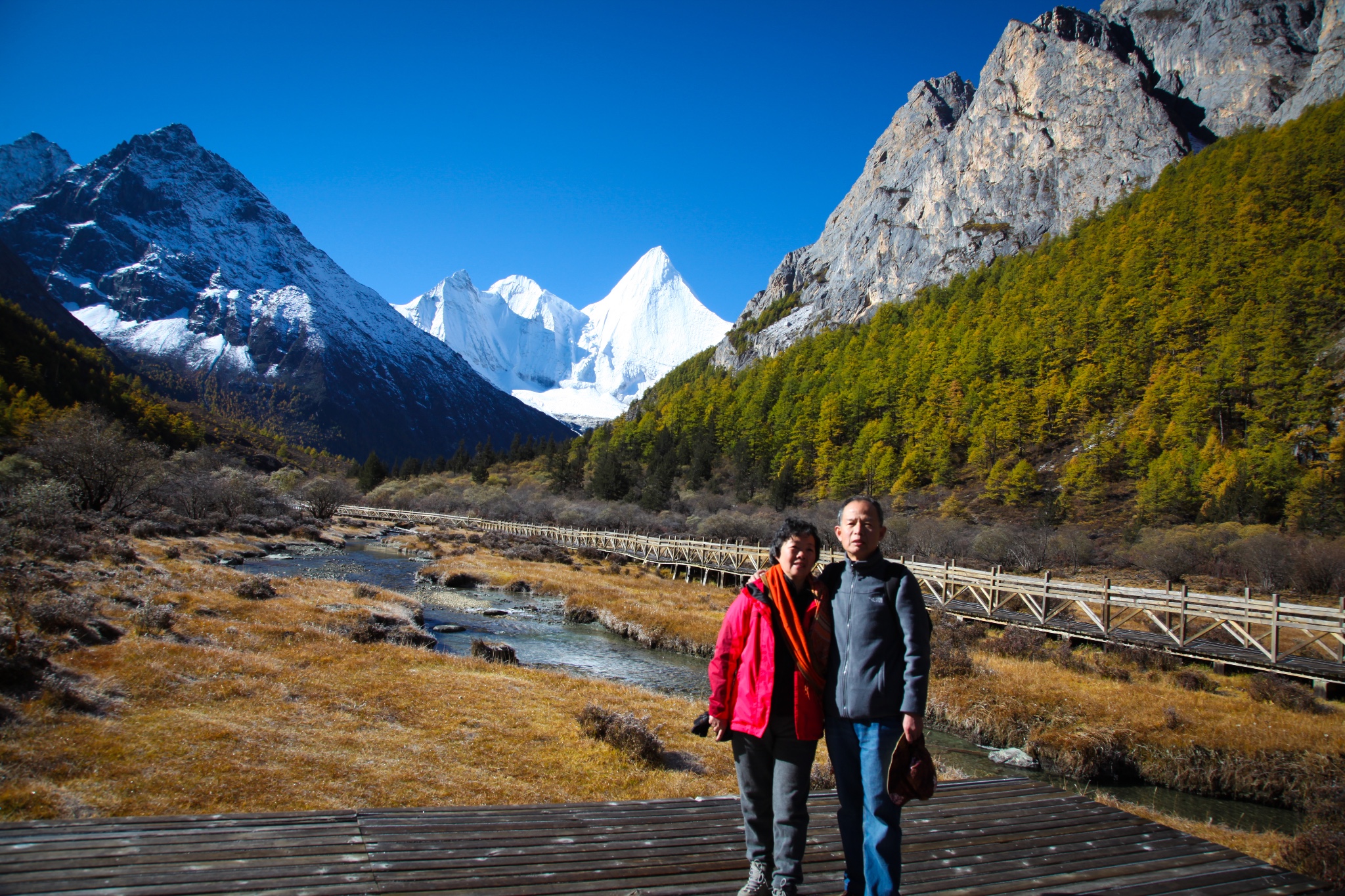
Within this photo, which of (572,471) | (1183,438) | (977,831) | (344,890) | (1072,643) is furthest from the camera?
(572,471)

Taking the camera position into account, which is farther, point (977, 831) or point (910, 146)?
point (910, 146)

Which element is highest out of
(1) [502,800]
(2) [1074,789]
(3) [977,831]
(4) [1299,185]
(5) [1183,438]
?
(4) [1299,185]

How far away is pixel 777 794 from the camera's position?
3832 mm

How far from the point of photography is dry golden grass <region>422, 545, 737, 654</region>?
73.1ft

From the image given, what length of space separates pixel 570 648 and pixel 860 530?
18044 mm

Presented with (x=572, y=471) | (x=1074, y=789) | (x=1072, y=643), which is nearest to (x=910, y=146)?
(x=572, y=471)

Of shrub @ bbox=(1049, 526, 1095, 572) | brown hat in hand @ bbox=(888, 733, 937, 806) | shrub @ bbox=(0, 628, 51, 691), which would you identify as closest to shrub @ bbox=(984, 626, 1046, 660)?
shrub @ bbox=(1049, 526, 1095, 572)

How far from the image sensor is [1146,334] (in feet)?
214

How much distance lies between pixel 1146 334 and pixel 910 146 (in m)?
94.7

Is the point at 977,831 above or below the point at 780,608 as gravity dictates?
below

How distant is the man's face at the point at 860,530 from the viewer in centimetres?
378

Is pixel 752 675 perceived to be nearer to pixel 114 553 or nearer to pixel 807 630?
pixel 807 630

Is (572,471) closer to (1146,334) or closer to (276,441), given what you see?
Result: (1146,334)

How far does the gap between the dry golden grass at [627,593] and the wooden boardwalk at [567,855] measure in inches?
613
